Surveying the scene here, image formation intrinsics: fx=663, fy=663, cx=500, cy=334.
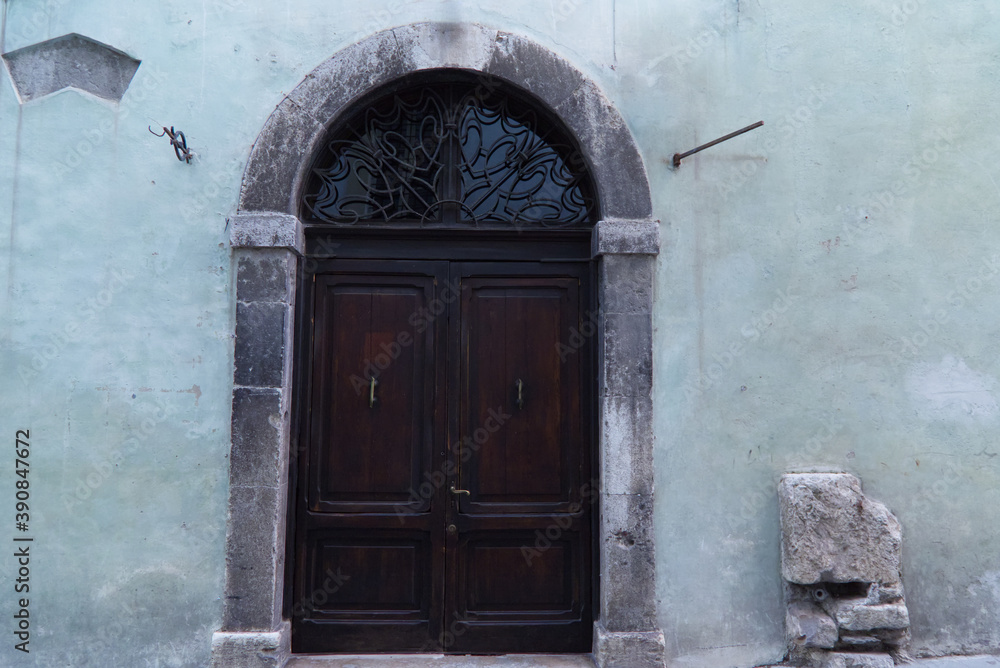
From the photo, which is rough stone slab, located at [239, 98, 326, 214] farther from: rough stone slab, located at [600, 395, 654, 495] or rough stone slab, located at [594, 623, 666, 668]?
rough stone slab, located at [594, 623, 666, 668]

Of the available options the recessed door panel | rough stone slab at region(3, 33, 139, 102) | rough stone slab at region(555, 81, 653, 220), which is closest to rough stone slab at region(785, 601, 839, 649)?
the recessed door panel

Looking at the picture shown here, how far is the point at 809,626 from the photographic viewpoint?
11.4ft

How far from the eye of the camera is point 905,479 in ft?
11.8

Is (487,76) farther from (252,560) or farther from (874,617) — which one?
(874,617)

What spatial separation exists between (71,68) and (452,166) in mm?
2178

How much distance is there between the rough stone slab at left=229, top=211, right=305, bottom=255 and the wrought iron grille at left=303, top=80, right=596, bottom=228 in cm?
26

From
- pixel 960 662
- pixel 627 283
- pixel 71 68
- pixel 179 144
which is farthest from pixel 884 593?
pixel 71 68

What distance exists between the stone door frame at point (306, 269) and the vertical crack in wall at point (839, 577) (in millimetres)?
743

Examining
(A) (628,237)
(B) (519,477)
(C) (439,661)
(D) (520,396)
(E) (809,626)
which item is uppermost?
(A) (628,237)

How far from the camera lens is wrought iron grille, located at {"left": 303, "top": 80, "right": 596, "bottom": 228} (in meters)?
3.82

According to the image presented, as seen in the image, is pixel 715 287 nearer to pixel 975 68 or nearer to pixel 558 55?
pixel 558 55

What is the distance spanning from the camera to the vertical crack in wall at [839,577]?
3439 millimetres

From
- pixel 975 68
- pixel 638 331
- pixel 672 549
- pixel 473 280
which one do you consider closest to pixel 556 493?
pixel 672 549

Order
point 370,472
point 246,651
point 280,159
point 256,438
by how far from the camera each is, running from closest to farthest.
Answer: point 246,651, point 256,438, point 280,159, point 370,472
